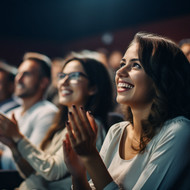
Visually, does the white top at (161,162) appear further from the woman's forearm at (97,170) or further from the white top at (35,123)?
the white top at (35,123)

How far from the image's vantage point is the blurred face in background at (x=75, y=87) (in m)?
1.15

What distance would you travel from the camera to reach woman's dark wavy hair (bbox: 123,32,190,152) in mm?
766

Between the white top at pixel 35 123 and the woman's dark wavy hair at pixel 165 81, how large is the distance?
74cm

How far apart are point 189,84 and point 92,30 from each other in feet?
11.5

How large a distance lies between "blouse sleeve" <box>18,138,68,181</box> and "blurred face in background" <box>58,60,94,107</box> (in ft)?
0.65

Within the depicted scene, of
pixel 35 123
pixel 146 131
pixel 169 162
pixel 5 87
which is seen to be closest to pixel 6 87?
pixel 5 87

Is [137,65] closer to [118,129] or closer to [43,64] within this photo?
[118,129]

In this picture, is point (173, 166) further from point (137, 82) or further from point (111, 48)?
point (111, 48)

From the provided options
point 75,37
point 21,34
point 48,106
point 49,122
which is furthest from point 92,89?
point 21,34

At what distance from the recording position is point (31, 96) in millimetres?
1673

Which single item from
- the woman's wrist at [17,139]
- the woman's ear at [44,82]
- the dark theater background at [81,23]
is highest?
the dark theater background at [81,23]

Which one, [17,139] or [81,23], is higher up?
[81,23]

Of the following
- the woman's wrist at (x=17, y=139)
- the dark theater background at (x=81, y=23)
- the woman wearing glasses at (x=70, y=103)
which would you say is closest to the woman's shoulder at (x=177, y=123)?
the woman wearing glasses at (x=70, y=103)

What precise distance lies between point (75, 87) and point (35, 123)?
1.51 ft
